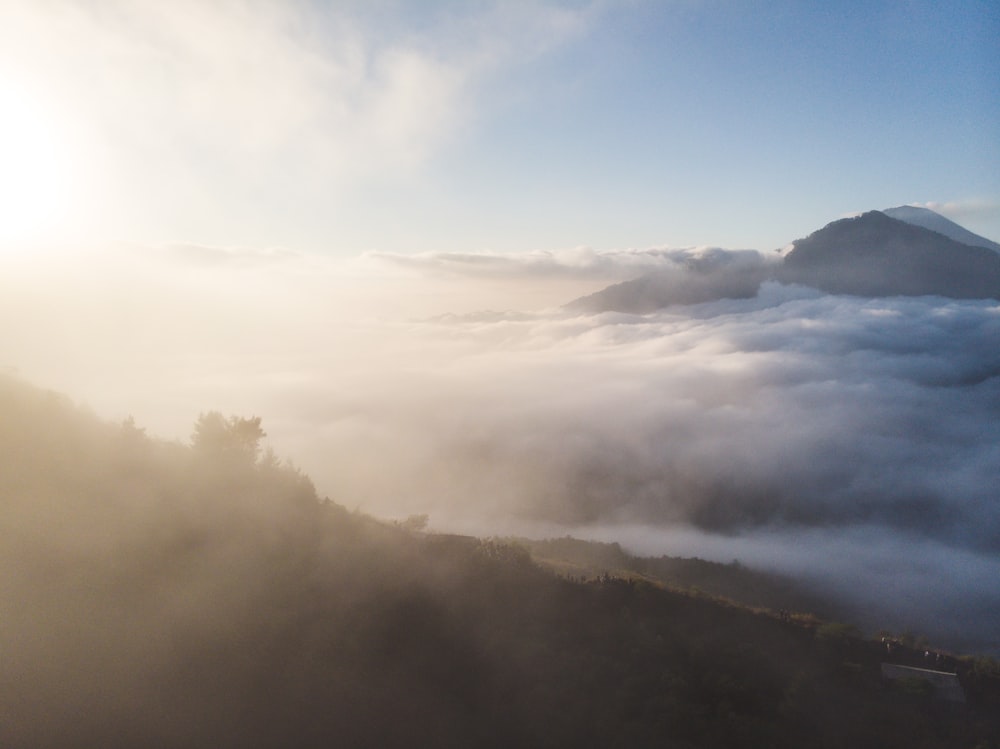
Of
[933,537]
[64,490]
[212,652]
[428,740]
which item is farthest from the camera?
[933,537]

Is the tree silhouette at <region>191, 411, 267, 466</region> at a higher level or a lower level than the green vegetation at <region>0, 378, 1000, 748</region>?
higher

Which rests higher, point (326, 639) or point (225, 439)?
point (225, 439)

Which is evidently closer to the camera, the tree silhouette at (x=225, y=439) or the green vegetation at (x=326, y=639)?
the green vegetation at (x=326, y=639)

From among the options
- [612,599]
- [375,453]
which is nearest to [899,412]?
[375,453]

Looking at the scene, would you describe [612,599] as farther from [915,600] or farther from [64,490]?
[915,600]

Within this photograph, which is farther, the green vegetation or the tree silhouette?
the tree silhouette

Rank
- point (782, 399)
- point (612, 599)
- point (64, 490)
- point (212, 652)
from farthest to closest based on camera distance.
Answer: point (782, 399), point (612, 599), point (64, 490), point (212, 652)

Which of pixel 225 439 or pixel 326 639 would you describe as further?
pixel 225 439

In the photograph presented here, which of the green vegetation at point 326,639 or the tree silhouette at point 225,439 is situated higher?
the tree silhouette at point 225,439
